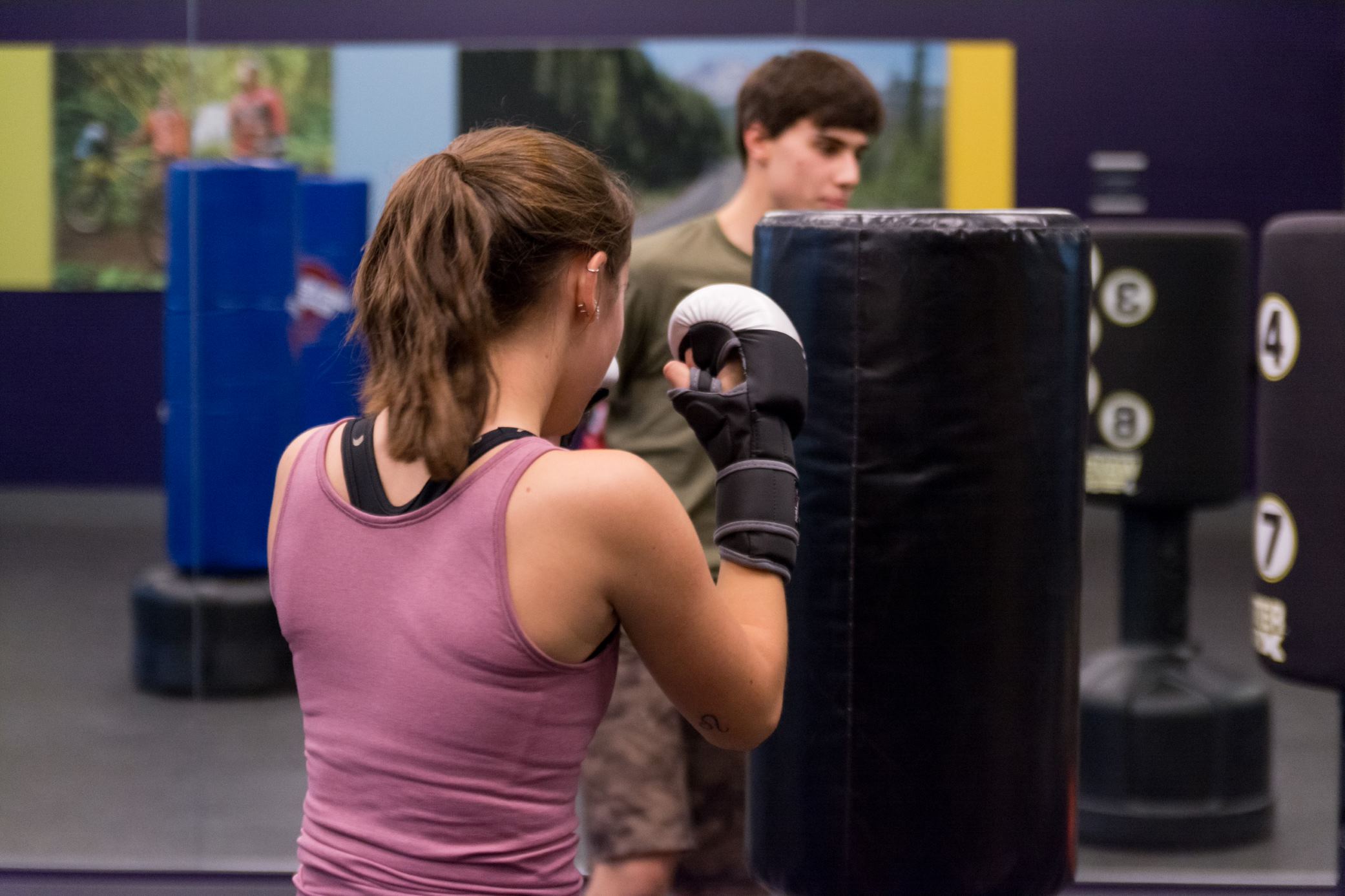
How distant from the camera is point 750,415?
1302mm

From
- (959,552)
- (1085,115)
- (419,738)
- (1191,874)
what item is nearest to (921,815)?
(959,552)

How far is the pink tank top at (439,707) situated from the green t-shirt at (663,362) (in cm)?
118

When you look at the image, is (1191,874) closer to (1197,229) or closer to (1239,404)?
(1239,404)

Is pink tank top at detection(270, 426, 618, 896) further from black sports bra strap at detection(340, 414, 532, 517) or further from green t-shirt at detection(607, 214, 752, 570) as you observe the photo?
green t-shirt at detection(607, 214, 752, 570)

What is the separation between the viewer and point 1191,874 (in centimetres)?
325

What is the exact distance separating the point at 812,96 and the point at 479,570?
1.55 metres

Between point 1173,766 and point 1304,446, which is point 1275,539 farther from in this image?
point 1173,766

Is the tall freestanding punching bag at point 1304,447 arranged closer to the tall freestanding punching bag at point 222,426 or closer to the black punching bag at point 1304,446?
the black punching bag at point 1304,446

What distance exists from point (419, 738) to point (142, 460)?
2159 mm

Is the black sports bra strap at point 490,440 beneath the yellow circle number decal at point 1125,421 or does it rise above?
above

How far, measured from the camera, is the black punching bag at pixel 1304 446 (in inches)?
83.8

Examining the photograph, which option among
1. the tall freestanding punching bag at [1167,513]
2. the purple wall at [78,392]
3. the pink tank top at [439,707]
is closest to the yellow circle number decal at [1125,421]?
the tall freestanding punching bag at [1167,513]

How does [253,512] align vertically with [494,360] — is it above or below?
below

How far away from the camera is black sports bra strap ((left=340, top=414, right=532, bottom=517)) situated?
44.4 inches
